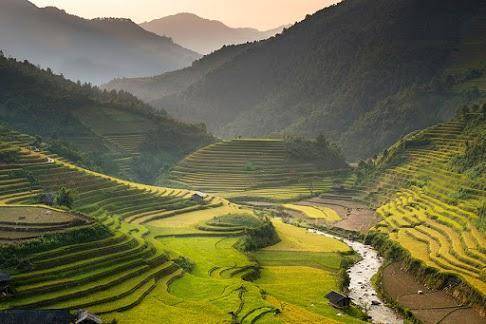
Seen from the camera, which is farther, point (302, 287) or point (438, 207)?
point (438, 207)

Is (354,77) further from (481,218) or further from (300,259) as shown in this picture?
(300,259)

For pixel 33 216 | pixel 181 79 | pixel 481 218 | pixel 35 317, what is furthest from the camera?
pixel 181 79

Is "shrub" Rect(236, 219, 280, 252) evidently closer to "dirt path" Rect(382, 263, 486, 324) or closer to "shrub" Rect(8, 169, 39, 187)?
"dirt path" Rect(382, 263, 486, 324)

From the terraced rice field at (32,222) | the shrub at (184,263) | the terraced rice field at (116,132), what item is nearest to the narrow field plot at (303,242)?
the shrub at (184,263)

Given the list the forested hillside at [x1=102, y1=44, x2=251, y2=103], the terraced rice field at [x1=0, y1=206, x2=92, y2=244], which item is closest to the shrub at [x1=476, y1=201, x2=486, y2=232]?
the terraced rice field at [x1=0, y1=206, x2=92, y2=244]

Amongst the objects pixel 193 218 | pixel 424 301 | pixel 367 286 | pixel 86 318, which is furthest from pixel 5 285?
pixel 193 218

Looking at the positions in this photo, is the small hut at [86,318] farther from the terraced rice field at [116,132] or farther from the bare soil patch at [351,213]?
the terraced rice field at [116,132]

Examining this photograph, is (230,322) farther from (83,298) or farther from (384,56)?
(384,56)
